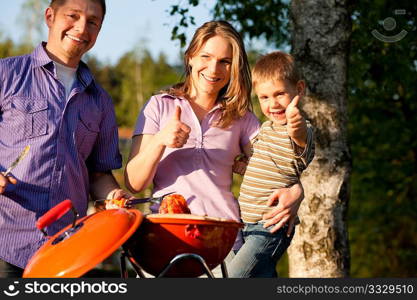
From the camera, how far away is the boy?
2979 millimetres

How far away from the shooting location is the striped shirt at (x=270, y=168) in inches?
120

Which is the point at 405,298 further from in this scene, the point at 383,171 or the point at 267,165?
the point at 383,171

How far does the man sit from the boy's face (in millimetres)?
750

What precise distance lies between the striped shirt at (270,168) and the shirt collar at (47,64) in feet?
2.78

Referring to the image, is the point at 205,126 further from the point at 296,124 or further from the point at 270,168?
the point at 296,124

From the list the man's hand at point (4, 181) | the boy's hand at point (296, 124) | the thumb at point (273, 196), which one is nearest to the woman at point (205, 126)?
the thumb at point (273, 196)

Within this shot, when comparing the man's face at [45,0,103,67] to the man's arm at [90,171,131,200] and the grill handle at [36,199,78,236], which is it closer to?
the man's arm at [90,171,131,200]

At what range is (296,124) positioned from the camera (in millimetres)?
2840

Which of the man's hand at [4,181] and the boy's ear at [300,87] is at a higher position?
the boy's ear at [300,87]

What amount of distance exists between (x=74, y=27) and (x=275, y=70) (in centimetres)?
92

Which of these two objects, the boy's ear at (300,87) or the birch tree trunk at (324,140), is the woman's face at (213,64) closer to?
the boy's ear at (300,87)

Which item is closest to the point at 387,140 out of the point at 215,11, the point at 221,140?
the point at 215,11

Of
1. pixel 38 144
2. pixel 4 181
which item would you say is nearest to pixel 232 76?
pixel 38 144

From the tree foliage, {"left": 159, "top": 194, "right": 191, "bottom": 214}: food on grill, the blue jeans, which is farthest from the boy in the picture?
the tree foliage
